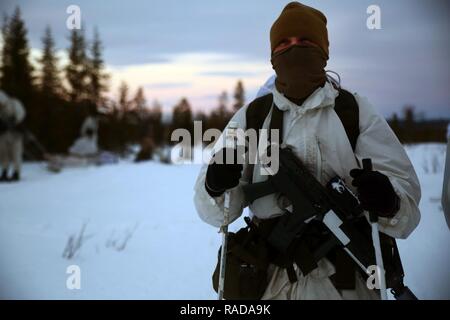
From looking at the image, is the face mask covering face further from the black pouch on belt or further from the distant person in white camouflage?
the distant person in white camouflage

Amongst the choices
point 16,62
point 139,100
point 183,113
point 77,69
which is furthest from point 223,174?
point 139,100

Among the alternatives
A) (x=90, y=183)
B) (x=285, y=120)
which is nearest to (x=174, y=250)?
(x=285, y=120)

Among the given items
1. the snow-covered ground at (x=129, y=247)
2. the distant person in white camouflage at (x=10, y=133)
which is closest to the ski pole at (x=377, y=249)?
the snow-covered ground at (x=129, y=247)

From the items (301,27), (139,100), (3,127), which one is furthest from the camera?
(139,100)

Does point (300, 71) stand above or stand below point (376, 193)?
above

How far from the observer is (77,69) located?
2202 cm

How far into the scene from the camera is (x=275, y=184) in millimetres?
1833

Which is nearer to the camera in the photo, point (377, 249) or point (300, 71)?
point (377, 249)

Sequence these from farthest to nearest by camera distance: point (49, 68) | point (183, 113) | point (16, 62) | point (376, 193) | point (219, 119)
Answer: point (183, 113)
point (49, 68)
point (16, 62)
point (219, 119)
point (376, 193)

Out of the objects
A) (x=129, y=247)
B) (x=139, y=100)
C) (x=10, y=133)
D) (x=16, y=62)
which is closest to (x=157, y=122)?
(x=139, y=100)

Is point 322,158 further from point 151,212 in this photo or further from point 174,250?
point 151,212

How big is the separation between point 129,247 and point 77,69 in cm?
1976

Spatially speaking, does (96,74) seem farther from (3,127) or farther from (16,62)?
(3,127)

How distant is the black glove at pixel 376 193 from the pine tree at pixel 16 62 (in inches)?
→ 764
